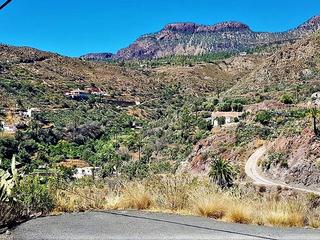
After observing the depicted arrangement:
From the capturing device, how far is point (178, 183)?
8.88m

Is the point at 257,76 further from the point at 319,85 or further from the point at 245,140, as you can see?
the point at 245,140

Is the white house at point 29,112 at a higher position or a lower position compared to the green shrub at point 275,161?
higher

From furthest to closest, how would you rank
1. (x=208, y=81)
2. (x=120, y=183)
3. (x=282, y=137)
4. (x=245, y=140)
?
(x=208, y=81), (x=245, y=140), (x=282, y=137), (x=120, y=183)

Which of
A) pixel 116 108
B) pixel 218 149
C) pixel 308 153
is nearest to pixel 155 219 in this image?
pixel 308 153

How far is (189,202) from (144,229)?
1959mm

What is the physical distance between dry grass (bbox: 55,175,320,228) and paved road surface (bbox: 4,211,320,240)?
1.35 feet

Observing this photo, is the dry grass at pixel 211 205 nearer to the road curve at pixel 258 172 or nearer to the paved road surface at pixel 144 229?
the paved road surface at pixel 144 229

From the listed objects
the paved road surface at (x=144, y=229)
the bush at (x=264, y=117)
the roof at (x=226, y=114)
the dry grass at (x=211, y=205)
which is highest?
the roof at (x=226, y=114)

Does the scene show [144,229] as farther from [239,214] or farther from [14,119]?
[14,119]

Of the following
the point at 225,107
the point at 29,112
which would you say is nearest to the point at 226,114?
the point at 225,107

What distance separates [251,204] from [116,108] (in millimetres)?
103024

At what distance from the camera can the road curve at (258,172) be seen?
51.6m

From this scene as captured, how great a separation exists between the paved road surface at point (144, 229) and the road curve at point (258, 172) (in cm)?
4399

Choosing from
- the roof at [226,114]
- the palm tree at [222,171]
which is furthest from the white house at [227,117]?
the palm tree at [222,171]
